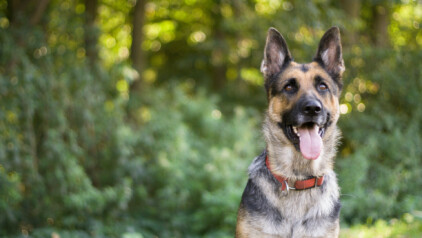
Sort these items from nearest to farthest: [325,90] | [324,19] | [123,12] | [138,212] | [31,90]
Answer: [325,90] → [31,90] → [138,212] → [324,19] → [123,12]

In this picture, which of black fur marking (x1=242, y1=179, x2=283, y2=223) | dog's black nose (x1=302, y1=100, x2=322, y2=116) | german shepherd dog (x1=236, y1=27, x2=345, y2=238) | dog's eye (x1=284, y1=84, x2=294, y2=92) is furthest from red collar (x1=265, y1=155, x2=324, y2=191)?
dog's eye (x1=284, y1=84, x2=294, y2=92)

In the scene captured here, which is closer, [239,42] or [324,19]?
[324,19]

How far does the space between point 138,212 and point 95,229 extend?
1128mm

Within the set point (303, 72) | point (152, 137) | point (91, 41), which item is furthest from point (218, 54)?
point (303, 72)

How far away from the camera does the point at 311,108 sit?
370cm

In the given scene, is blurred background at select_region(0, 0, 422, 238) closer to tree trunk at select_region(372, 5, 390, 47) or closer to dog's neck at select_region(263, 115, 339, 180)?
dog's neck at select_region(263, 115, 339, 180)

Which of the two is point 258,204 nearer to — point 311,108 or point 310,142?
point 310,142

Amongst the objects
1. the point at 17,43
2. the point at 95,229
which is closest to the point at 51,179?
the point at 95,229

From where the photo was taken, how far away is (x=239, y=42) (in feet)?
46.7

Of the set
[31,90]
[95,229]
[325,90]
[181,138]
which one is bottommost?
[95,229]

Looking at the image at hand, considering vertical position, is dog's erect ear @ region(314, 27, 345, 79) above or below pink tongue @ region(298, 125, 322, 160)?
above

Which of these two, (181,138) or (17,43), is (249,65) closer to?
(181,138)

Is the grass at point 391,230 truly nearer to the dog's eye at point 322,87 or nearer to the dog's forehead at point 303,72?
the dog's eye at point 322,87

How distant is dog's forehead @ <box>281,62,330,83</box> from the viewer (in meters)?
4.09
